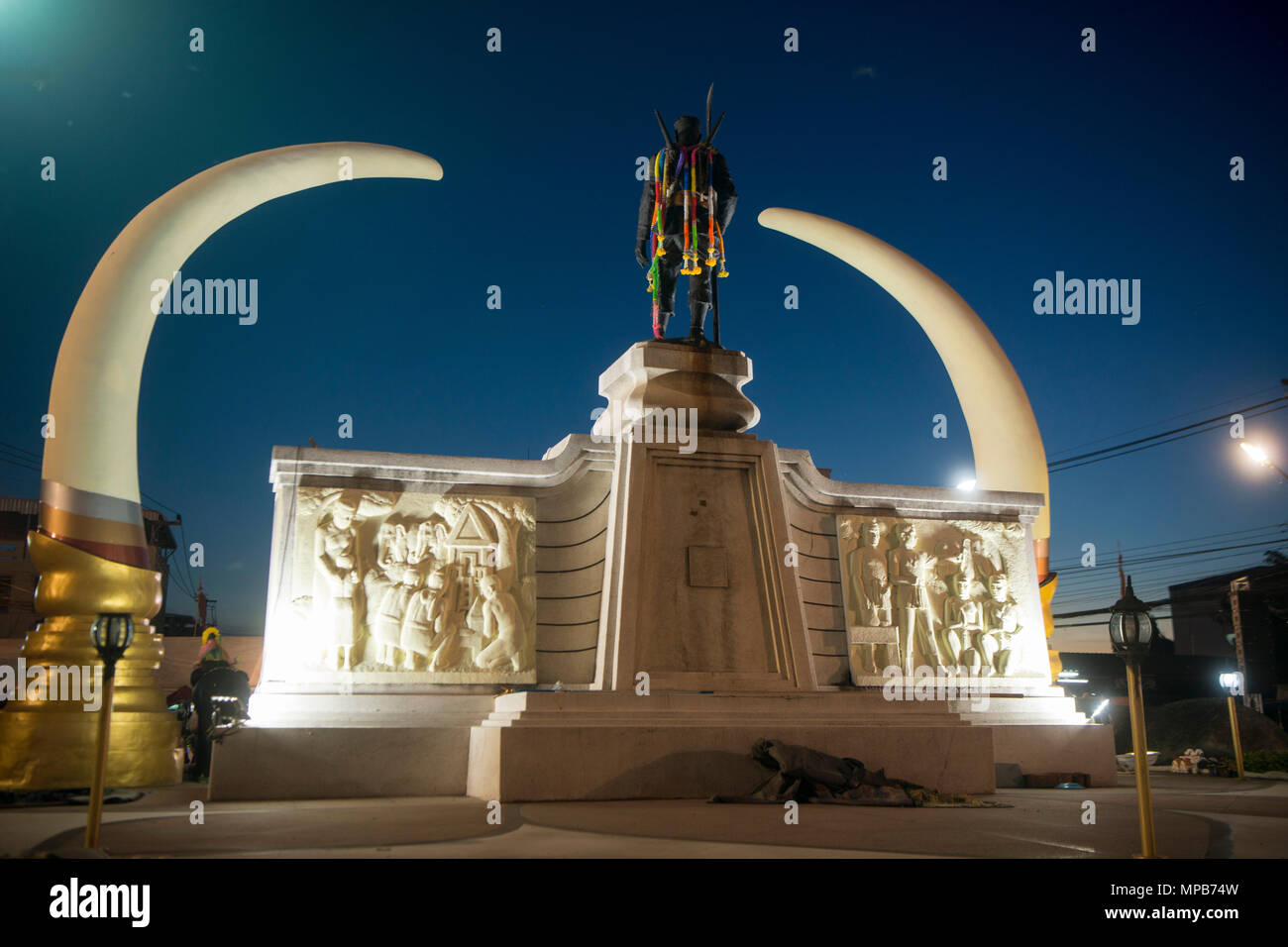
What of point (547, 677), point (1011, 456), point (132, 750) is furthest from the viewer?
point (1011, 456)

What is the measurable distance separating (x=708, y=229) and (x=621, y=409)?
240cm

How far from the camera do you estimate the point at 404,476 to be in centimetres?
1141

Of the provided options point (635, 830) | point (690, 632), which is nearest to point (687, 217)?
point (690, 632)

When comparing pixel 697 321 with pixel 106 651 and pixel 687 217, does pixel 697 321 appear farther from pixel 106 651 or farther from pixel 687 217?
pixel 106 651

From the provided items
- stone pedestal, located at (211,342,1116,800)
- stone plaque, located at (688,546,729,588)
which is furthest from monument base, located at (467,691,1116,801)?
stone plaque, located at (688,546,729,588)

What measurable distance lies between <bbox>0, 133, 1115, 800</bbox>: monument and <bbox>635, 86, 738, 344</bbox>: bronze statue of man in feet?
0.69

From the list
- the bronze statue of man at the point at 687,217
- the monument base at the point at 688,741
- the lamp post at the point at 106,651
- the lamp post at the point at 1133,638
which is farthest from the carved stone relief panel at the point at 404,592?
the lamp post at the point at 1133,638

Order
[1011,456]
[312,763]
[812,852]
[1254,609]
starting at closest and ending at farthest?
[812,852] → [312,763] → [1011,456] → [1254,609]

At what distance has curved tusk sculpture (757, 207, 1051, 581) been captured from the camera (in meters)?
15.6

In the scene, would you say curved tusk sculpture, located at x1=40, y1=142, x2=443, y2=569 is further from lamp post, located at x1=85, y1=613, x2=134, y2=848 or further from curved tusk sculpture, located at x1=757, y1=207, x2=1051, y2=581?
curved tusk sculpture, located at x1=757, y1=207, x2=1051, y2=581

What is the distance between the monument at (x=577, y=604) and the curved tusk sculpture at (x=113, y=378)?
0.10 ft

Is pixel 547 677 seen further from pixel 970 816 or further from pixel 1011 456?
pixel 1011 456

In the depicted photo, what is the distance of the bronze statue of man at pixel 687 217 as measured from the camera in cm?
1232
